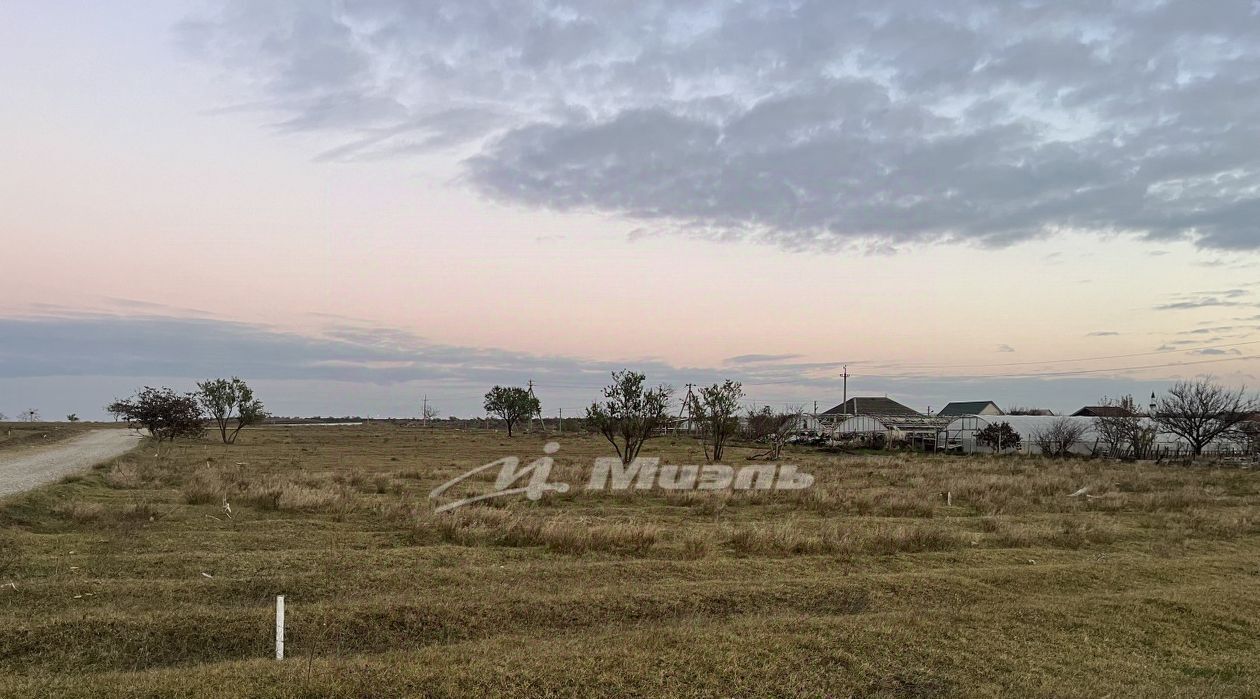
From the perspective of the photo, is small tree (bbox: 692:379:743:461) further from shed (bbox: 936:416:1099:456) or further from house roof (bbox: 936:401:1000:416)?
house roof (bbox: 936:401:1000:416)

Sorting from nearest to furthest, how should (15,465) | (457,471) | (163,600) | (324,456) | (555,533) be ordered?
(163,600), (555,533), (15,465), (457,471), (324,456)

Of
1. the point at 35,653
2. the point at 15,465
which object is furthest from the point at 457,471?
the point at 35,653

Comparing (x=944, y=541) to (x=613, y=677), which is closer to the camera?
(x=613, y=677)

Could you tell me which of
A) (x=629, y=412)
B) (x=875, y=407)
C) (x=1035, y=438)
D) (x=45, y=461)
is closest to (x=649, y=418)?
(x=629, y=412)

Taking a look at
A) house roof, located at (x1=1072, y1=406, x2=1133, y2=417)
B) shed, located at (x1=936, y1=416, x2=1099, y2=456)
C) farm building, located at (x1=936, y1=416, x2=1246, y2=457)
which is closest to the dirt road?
farm building, located at (x1=936, y1=416, x2=1246, y2=457)

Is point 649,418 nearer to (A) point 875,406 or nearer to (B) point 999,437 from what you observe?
(B) point 999,437

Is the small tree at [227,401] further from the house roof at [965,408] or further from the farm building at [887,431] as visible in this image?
the house roof at [965,408]

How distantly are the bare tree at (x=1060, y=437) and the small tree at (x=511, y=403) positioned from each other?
50468 mm

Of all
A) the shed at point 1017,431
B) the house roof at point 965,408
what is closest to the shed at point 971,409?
the house roof at point 965,408

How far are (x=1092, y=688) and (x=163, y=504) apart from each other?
18606 mm

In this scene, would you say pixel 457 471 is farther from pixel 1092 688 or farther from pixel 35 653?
pixel 1092 688

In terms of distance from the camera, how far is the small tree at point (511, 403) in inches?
3529

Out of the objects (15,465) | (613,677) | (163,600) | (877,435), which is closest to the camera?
(613,677)

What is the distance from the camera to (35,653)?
811cm
